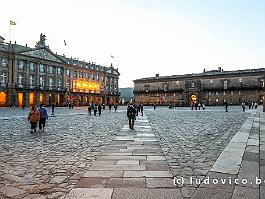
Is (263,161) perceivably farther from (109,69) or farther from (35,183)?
(109,69)

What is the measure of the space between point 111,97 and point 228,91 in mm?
40356

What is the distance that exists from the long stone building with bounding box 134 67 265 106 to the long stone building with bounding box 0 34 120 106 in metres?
17.5

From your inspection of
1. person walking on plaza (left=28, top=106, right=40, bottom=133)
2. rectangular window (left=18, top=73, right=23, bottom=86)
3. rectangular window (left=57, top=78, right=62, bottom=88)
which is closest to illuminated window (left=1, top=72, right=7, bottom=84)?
rectangular window (left=18, top=73, right=23, bottom=86)

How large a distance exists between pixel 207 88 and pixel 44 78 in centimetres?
4533

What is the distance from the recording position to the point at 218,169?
5.23 metres

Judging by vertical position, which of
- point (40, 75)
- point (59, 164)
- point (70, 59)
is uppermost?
point (70, 59)

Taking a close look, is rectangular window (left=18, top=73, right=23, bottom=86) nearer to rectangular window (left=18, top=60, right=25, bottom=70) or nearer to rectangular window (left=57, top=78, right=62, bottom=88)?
rectangular window (left=18, top=60, right=25, bottom=70)

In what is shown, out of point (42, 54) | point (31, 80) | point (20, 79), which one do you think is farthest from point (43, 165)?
point (42, 54)

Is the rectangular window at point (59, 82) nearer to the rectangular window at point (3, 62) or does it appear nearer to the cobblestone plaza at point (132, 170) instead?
the rectangular window at point (3, 62)

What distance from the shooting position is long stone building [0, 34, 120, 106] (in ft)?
196

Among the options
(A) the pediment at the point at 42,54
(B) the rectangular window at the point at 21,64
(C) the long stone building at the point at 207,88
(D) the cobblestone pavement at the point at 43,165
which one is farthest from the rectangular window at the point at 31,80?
(D) the cobblestone pavement at the point at 43,165

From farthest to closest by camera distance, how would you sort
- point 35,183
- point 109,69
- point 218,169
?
point 109,69
point 218,169
point 35,183

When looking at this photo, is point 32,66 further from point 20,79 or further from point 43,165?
point 43,165

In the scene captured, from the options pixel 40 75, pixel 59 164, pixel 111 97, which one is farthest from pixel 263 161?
pixel 111 97
